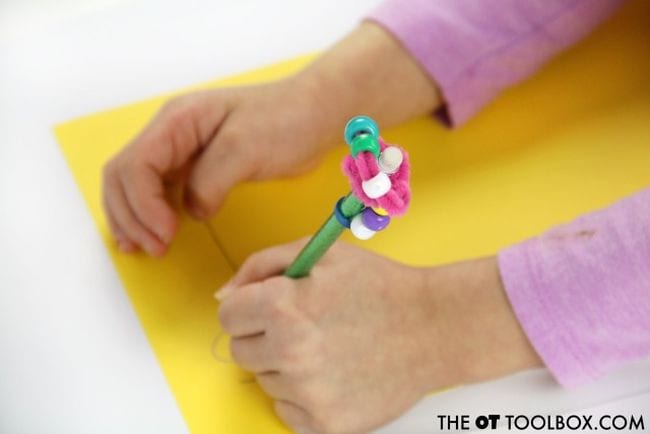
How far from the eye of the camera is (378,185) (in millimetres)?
314

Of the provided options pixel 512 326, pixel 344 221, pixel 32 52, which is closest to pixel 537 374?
pixel 512 326

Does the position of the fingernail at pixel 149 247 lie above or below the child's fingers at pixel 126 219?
below

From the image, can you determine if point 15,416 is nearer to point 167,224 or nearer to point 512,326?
point 167,224

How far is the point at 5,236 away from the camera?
0.53m

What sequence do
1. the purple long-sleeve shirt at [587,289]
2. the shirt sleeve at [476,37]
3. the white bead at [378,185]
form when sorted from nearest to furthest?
the white bead at [378,185] < the purple long-sleeve shirt at [587,289] < the shirt sleeve at [476,37]

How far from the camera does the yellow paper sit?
493 millimetres

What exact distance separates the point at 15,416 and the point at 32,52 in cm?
29

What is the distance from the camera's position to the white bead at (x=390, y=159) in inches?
12.4

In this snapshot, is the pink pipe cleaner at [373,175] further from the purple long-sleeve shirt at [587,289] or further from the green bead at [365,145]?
the purple long-sleeve shirt at [587,289]

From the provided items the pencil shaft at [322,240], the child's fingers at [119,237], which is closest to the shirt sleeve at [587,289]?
the pencil shaft at [322,240]

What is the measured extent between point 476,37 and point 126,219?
10.3 inches

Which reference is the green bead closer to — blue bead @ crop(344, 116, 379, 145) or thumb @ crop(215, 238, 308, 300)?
blue bead @ crop(344, 116, 379, 145)

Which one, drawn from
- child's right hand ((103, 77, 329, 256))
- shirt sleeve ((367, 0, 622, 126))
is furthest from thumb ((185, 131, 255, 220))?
shirt sleeve ((367, 0, 622, 126))

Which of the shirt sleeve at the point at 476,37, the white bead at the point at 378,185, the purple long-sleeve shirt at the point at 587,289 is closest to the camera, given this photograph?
the white bead at the point at 378,185
